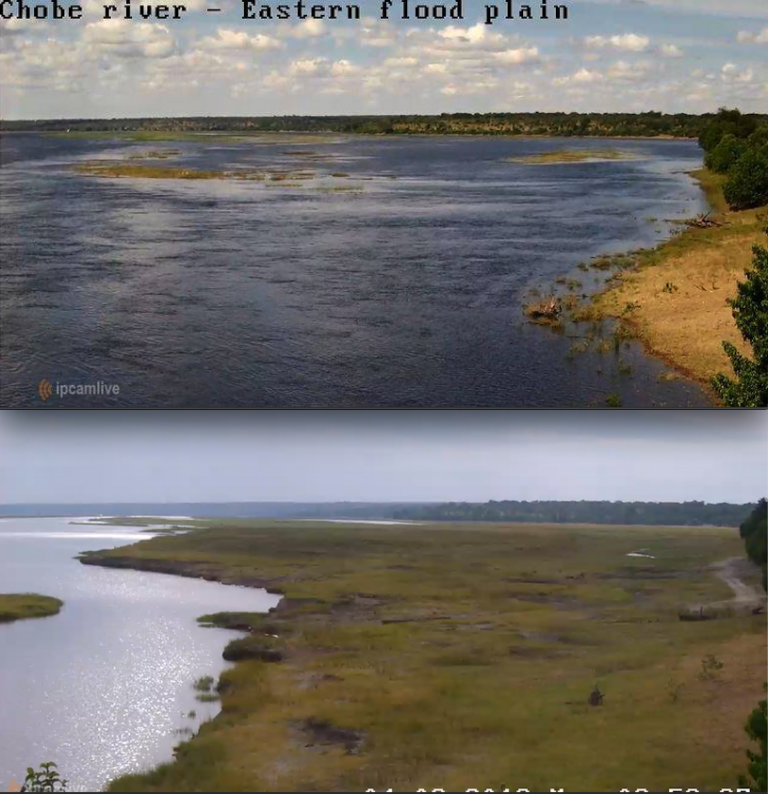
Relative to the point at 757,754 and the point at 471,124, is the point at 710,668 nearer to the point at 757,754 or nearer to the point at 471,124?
the point at 757,754

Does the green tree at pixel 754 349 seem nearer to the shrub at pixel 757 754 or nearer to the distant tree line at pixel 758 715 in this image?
the distant tree line at pixel 758 715

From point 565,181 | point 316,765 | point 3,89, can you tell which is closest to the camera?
point 316,765

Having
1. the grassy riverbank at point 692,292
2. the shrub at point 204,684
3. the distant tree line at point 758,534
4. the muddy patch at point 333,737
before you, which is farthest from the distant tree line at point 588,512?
the shrub at point 204,684

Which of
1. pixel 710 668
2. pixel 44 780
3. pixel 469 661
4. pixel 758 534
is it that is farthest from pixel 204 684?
pixel 758 534

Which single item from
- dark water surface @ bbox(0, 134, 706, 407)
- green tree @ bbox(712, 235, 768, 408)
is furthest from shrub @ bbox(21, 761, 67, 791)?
green tree @ bbox(712, 235, 768, 408)

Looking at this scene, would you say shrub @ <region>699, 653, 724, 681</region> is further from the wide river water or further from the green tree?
the wide river water

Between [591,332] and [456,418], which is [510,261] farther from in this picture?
[456,418]

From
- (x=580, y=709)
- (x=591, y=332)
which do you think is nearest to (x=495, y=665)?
(x=580, y=709)
